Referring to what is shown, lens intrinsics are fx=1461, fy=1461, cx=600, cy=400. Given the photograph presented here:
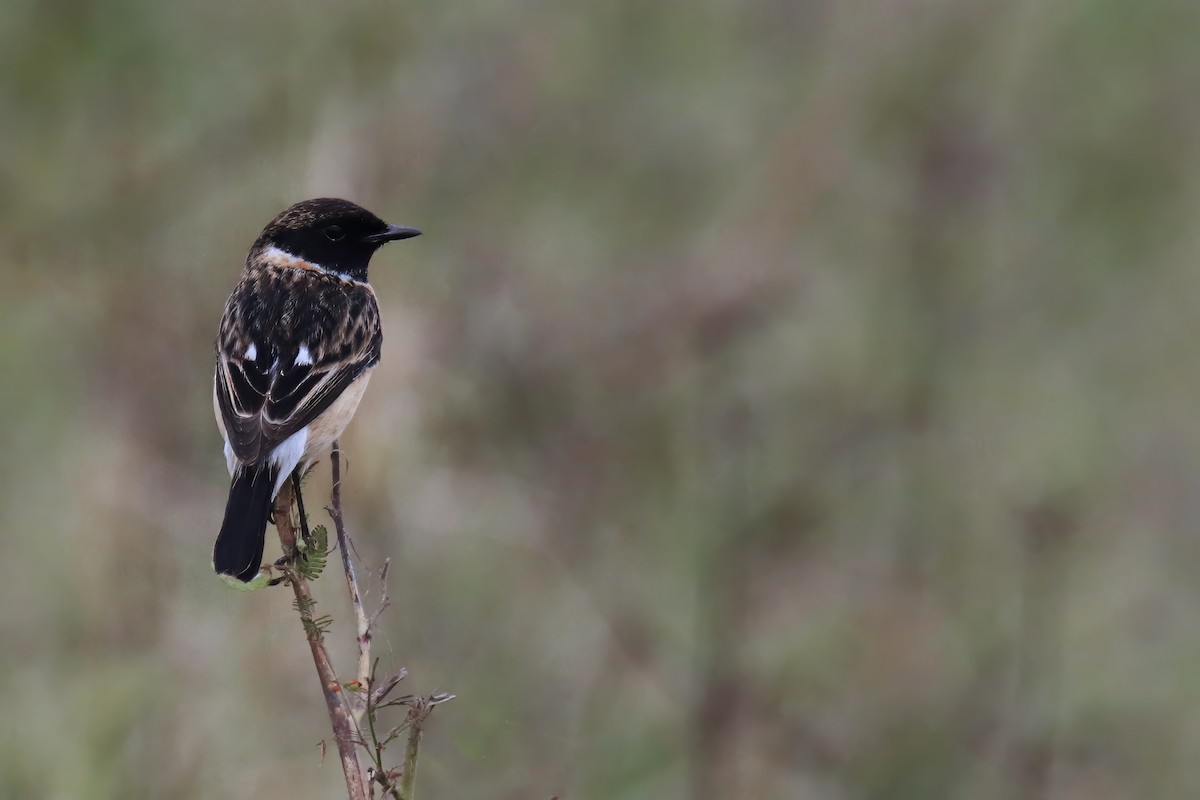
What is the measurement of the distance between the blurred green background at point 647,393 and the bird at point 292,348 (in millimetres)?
641

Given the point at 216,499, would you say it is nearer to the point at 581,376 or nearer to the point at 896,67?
the point at 581,376

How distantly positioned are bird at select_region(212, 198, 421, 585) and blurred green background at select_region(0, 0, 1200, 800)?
25.3 inches

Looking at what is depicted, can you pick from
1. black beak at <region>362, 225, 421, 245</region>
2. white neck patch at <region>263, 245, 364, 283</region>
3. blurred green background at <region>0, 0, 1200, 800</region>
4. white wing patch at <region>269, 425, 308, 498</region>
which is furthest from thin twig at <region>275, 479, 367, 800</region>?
white neck patch at <region>263, 245, 364, 283</region>

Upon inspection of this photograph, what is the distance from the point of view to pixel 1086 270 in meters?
7.64

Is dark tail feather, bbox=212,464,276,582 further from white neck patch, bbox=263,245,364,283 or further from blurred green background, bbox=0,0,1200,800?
white neck patch, bbox=263,245,364,283

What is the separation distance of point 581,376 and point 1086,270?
2.98 meters

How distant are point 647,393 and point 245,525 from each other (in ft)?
10.1

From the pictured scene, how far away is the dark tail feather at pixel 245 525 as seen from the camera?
3.30m

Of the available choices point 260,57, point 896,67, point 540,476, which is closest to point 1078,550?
point 540,476

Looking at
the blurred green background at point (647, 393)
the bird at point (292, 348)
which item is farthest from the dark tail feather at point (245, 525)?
the blurred green background at point (647, 393)

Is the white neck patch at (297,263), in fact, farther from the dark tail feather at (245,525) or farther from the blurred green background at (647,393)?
the dark tail feather at (245,525)

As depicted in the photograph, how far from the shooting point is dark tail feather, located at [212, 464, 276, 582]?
3.30 metres

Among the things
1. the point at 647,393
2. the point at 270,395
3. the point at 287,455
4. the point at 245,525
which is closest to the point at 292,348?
the point at 270,395

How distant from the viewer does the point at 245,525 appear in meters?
3.50
